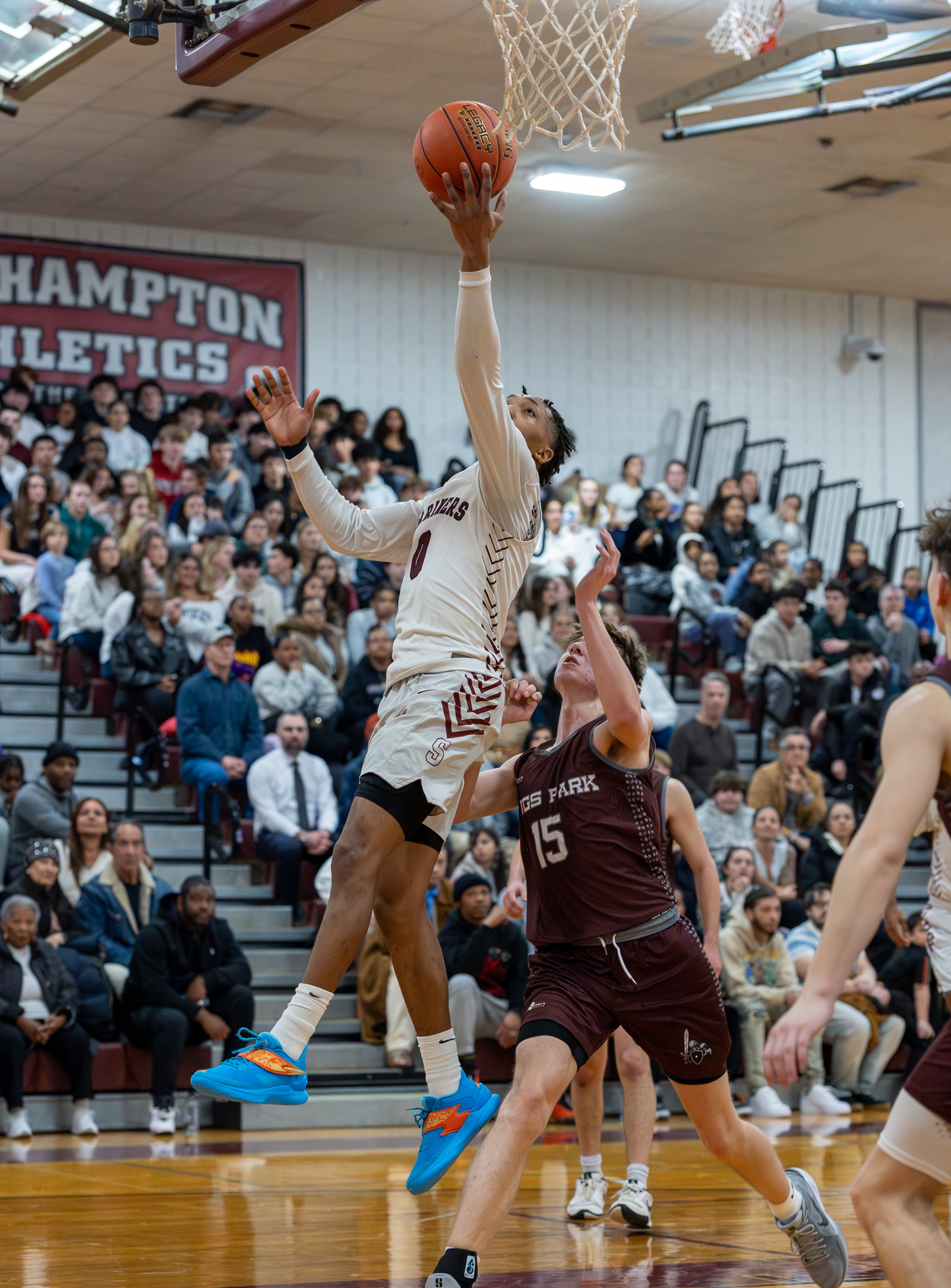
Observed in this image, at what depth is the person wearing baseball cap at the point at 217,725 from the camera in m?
11.3

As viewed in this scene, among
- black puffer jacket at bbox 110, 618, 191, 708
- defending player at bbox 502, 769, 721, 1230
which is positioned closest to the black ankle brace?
defending player at bbox 502, 769, 721, 1230

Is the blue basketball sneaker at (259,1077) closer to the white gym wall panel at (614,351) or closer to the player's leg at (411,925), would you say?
the player's leg at (411,925)

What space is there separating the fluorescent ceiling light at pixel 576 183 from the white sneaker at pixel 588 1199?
10.9 metres

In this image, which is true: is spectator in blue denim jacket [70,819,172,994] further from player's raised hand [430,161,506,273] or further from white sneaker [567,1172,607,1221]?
player's raised hand [430,161,506,273]

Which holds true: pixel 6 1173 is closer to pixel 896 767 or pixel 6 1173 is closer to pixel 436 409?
pixel 896 767

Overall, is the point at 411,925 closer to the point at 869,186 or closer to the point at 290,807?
the point at 290,807

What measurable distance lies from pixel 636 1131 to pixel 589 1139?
0.24 meters

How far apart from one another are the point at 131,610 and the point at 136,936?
3.02 meters

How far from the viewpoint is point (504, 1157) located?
4.10 meters

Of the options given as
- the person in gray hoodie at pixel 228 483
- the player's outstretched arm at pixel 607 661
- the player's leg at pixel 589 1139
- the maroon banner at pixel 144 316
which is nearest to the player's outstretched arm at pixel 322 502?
the player's outstretched arm at pixel 607 661

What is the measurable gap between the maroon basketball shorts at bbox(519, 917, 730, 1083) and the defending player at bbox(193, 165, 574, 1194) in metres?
0.35

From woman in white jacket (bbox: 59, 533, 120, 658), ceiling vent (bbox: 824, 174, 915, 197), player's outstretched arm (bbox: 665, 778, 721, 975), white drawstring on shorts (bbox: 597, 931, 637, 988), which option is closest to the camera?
white drawstring on shorts (bbox: 597, 931, 637, 988)

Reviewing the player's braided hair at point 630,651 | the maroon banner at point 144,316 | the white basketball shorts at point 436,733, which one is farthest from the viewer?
the maroon banner at point 144,316

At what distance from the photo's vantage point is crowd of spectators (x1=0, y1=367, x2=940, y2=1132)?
9680 mm
